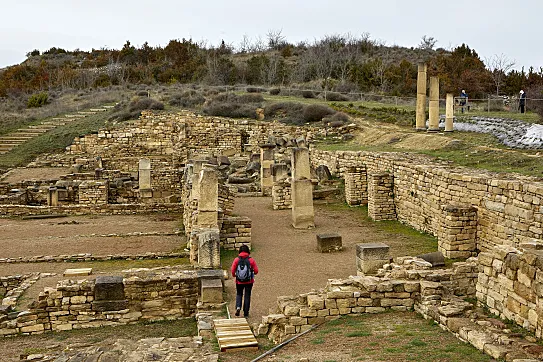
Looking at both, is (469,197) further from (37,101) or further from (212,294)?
(37,101)

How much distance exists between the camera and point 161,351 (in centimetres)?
886

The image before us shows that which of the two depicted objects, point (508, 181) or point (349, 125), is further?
point (349, 125)

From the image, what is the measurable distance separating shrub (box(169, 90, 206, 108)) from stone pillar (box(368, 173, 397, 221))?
28971 mm

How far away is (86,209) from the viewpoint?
24.0 meters

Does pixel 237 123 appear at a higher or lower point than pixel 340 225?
higher

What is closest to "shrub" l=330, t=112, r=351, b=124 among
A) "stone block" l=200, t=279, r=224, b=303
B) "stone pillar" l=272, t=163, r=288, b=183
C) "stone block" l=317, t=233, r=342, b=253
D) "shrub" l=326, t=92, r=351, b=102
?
"shrub" l=326, t=92, r=351, b=102

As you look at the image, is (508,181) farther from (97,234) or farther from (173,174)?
(173,174)

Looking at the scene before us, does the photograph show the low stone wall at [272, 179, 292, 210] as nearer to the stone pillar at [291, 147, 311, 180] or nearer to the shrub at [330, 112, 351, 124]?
the stone pillar at [291, 147, 311, 180]

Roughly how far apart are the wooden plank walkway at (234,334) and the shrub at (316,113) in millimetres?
30725

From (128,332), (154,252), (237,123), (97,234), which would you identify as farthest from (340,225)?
(237,123)

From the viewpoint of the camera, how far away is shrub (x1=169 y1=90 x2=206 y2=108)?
48.0m

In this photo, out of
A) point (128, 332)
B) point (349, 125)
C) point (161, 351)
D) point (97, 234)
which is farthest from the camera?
point (349, 125)

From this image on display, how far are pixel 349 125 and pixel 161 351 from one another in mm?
27753

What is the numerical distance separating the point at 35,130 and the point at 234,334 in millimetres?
38956
